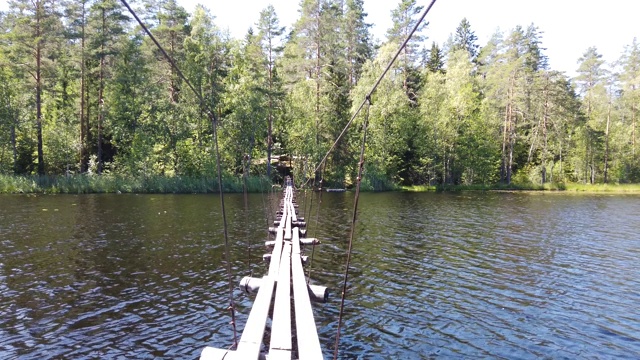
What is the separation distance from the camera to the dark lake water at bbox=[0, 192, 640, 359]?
6.32m

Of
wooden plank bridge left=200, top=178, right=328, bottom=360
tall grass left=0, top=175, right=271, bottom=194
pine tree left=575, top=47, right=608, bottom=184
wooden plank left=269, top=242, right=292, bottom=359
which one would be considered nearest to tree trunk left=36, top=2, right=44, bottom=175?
tall grass left=0, top=175, right=271, bottom=194

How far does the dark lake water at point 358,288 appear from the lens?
6.32 metres

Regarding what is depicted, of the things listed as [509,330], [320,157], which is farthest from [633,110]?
[509,330]

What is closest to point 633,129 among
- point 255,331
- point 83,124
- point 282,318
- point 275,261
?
point 275,261

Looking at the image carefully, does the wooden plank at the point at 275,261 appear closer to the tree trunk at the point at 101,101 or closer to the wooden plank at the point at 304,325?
the wooden plank at the point at 304,325

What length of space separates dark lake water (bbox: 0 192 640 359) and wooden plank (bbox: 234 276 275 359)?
178 cm

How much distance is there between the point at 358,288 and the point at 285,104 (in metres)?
33.8

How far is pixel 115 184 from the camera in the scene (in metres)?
32.0

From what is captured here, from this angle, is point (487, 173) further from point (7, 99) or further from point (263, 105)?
point (7, 99)

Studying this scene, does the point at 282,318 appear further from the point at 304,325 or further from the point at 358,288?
the point at 358,288

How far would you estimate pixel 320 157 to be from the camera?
39.9 m

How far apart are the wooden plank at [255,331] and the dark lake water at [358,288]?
70.0 inches

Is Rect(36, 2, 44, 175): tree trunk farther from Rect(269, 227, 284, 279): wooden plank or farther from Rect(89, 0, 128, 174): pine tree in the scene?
Rect(269, 227, 284, 279): wooden plank

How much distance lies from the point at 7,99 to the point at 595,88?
61036 millimetres
